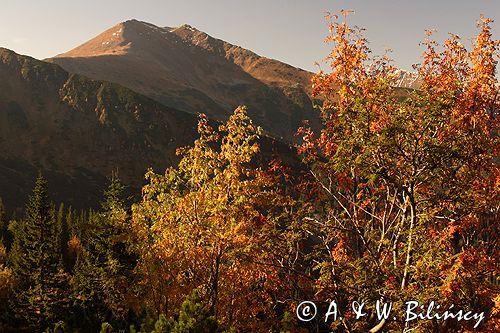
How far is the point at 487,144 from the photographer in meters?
10.4

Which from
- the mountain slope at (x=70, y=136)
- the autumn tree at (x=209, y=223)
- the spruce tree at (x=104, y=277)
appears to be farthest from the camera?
the mountain slope at (x=70, y=136)

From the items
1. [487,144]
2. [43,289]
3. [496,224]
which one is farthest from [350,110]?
[43,289]

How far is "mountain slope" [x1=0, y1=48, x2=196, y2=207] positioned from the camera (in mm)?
147500

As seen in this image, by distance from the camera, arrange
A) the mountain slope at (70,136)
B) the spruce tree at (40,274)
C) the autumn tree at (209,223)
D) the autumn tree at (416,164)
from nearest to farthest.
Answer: the autumn tree at (416,164) → the autumn tree at (209,223) → the spruce tree at (40,274) → the mountain slope at (70,136)

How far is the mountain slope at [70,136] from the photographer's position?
14750 cm

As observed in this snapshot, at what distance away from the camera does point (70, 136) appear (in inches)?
6855

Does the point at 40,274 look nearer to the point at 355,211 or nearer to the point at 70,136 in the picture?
the point at 355,211

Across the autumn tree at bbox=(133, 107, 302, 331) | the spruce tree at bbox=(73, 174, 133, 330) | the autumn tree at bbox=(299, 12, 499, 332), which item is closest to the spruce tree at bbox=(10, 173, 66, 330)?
the spruce tree at bbox=(73, 174, 133, 330)

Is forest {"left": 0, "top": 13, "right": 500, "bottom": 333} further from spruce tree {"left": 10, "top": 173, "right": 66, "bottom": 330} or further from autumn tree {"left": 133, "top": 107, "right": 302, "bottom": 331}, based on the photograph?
spruce tree {"left": 10, "top": 173, "right": 66, "bottom": 330}

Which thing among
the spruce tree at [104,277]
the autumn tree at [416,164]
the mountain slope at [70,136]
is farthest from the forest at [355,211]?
the mountain slope at [70,136]

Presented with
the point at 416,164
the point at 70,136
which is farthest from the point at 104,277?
the point at 70,136

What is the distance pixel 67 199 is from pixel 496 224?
144 meters

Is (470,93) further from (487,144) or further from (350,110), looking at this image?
(350,110)

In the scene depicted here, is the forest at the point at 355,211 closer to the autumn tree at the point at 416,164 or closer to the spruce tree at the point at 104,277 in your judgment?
the autumn tree at the point at 416,164
